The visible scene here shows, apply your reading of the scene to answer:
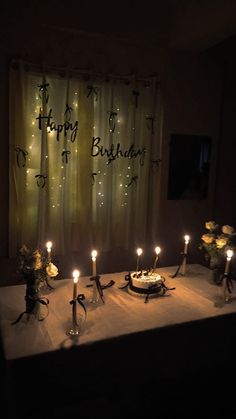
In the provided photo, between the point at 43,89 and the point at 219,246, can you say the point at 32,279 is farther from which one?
the point at 43,89

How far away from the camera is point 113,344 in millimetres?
1643

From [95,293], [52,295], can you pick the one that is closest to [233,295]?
[95,293]

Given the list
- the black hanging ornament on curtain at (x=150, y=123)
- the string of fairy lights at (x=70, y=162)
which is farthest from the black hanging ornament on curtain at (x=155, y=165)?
the black hanging ornament on curtain at (x=150, y=123)

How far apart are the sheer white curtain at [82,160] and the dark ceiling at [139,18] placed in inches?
16.4

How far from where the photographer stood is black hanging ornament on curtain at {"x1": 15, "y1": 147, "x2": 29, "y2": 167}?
289cm

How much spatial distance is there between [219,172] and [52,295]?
271cm

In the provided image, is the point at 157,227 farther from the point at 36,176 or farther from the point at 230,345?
the point at 230,345

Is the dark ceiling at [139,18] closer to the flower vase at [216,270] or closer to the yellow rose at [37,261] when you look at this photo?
the flower vase at [216,270]

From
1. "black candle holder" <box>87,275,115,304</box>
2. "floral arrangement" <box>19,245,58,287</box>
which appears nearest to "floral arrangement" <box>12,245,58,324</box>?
"floral arrangement" <box>19,245,58,287</box>

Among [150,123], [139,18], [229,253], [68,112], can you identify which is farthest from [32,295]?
[139,18]

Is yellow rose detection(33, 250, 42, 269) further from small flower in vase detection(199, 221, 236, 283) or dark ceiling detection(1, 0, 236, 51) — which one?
dark ceiling detection(1, 0, 236, 51)

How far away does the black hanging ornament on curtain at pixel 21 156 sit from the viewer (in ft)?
9.48

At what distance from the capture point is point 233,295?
2279 mm

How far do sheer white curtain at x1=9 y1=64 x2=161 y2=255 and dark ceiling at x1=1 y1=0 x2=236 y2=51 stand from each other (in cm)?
42
